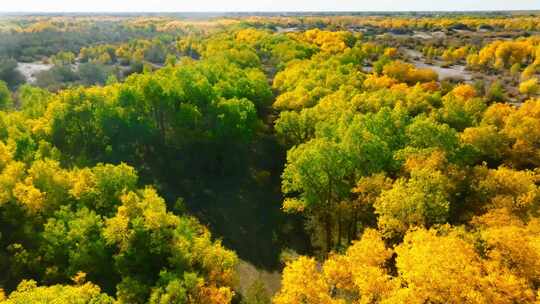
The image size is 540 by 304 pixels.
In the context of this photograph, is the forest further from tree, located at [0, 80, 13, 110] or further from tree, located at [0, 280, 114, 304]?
tree, located at [0, 80, 13, 110]

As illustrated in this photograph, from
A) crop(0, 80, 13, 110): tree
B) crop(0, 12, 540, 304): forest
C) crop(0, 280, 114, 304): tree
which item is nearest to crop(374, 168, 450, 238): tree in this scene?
crop(0, 12, 540, 304): forest

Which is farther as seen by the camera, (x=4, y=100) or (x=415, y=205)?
(x=4, y=100)

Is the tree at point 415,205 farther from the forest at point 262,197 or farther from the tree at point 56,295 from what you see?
the tree at point 56,295

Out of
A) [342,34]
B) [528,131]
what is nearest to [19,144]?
[528,131]

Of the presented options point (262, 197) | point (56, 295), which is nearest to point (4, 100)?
point (262, 197)

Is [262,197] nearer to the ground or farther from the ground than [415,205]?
nearer to the ground

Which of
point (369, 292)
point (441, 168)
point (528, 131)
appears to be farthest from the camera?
point (528, 131)

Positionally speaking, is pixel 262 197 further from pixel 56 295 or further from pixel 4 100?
pixel 4 100

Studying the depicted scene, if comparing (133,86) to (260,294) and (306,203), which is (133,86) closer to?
(306,203)
